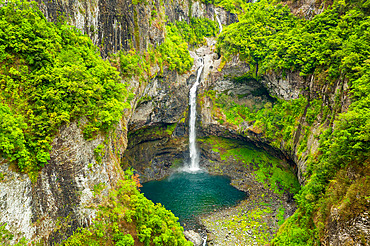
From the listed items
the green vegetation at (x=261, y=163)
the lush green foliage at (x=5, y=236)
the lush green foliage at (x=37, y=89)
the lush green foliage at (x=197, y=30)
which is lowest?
the green vegetation at (x=261, y=163)

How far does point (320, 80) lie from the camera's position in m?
17.9

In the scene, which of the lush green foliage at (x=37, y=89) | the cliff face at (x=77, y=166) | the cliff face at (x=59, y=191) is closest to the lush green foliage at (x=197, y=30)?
the cliff face at (x=77, y=166)

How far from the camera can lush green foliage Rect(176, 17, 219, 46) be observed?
127 feet

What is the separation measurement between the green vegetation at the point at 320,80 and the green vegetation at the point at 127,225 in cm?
754

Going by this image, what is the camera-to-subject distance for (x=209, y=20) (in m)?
47.1

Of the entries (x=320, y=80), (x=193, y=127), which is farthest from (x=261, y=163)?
(x=320, y=80)

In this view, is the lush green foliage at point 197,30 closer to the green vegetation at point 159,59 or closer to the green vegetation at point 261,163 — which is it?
the green vegetation at point 159,59

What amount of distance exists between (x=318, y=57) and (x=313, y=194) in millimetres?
12678

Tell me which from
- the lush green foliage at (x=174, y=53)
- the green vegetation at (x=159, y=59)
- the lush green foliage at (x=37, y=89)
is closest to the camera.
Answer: the lush green foliage at (x=37, y=89)

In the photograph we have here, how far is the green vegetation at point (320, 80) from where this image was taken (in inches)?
401

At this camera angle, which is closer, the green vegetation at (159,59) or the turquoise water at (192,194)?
the green vegetation at (159,59)

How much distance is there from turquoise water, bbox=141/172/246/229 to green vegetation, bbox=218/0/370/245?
8.99 m

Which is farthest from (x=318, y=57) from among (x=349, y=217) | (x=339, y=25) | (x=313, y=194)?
(x=349, y=217)

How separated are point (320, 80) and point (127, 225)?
62.3ft
